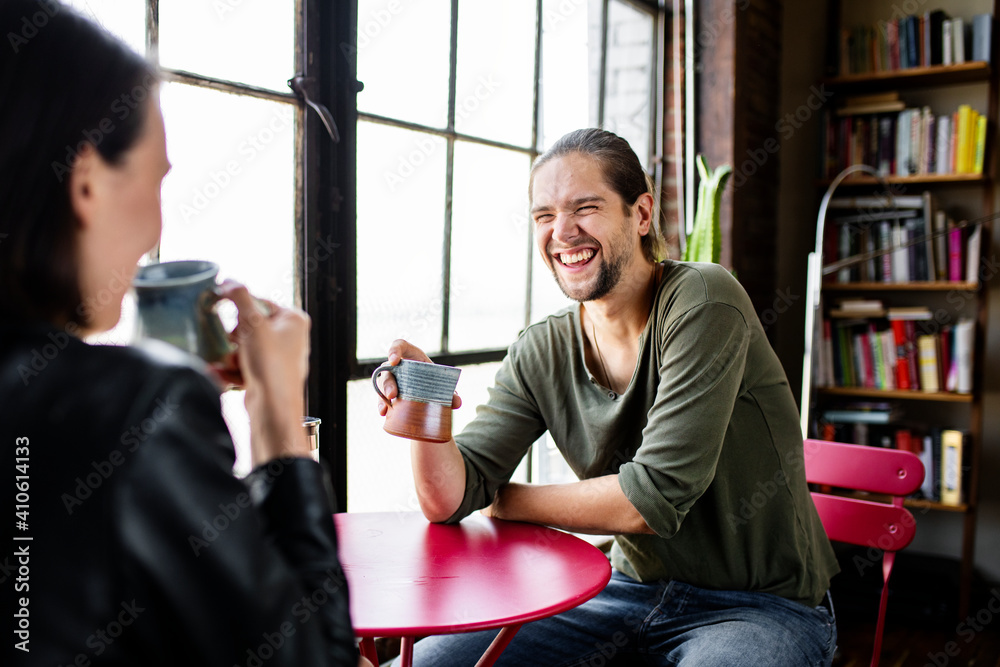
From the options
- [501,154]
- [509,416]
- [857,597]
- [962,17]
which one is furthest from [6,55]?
[962,17]

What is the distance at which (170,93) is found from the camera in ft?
5.33

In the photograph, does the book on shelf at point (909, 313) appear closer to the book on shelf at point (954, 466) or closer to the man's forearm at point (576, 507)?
the book on shelf at point (954, 466)

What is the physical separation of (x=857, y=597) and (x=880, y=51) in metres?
2.40

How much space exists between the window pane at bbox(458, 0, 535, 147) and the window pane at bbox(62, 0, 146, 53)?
38.2 inches

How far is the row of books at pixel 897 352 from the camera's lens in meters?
3.47

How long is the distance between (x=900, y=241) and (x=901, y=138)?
46 centimetres

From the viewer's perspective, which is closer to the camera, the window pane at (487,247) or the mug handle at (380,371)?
the mug handle at (380,371)

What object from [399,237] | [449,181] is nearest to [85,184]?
[399,237]

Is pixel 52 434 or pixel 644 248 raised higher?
pixel 644 248

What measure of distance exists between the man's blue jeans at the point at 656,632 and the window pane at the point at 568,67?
1610mm

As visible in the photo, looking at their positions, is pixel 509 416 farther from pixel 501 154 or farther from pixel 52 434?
pixel 52 434

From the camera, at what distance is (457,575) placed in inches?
51.5

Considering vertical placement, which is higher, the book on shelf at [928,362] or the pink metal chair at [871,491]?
the book on shelf at [928,362]

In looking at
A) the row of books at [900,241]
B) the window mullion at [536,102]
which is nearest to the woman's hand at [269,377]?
the window mullion at [536,102]
